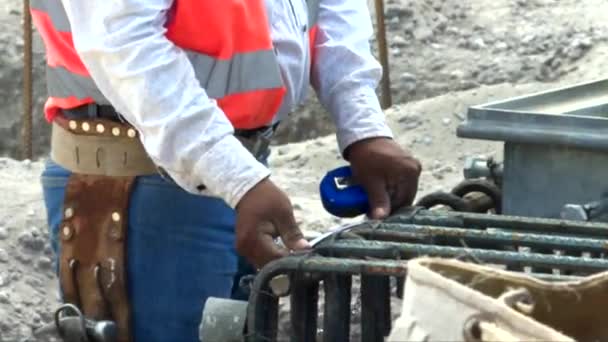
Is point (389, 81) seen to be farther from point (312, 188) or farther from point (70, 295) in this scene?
point (70, 295)

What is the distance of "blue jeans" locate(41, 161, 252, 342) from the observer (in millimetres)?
3025

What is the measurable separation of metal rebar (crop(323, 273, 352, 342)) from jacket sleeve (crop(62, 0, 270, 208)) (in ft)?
0.98

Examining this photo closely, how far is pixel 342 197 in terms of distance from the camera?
3059 mm

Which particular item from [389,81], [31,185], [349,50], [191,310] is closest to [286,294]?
[191,310]

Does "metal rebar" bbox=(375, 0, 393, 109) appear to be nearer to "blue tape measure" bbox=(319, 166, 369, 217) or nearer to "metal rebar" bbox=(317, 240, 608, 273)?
"blue tape measure" bbox=(319, 166, 369, 217)

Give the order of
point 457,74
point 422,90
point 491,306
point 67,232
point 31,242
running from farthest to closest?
point 422,90 < point 457,74 < point 31,242 < point 67,232 < point 491,306

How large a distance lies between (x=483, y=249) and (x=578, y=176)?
0.64m

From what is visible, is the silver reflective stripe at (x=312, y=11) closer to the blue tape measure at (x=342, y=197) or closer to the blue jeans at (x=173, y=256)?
the blue tape measure at (x=342, y=197)

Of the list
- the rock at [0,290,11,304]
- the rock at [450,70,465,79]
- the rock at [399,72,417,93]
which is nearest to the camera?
the rock at [0,290,11,304]

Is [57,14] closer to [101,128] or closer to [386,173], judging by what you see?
[101,128]

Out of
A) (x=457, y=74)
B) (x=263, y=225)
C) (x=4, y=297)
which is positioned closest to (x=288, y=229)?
(x=263, y=225)

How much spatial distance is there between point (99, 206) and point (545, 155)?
92 centimetres

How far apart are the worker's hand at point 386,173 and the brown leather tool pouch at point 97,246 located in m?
0.47

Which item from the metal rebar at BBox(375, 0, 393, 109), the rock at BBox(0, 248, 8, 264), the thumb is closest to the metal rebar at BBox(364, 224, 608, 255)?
the thumb
